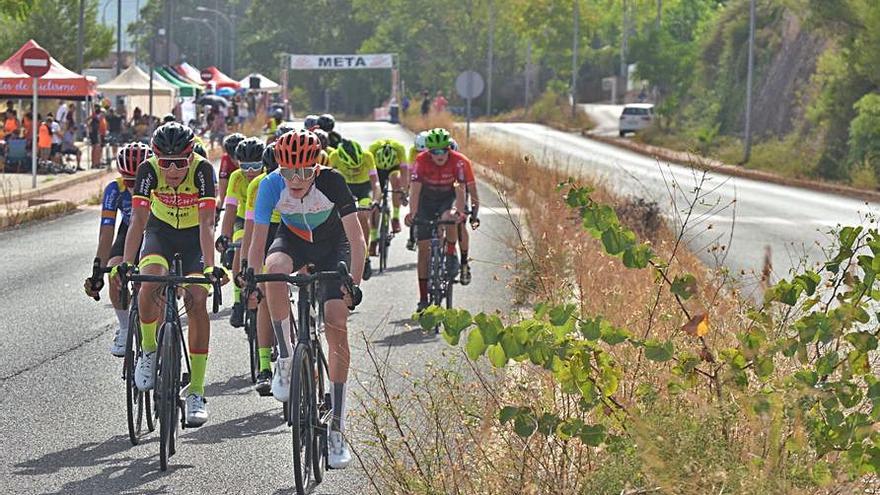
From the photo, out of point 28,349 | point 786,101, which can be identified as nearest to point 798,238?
point 28,349

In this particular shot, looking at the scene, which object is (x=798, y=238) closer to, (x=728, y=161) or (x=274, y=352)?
(x=274, y=352)

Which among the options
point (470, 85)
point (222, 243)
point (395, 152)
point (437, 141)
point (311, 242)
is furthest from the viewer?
point (470, 85)

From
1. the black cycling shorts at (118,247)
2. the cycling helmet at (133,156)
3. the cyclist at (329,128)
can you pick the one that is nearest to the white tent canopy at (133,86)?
the cyclist at (329,128)

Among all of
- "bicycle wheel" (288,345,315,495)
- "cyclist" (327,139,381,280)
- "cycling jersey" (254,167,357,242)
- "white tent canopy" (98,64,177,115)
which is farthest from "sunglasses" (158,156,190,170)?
"white tent canopy" (98,64,177,115)

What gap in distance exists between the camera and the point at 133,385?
8883 mm

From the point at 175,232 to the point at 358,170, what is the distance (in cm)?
701

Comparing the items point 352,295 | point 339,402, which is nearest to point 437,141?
point 339,402

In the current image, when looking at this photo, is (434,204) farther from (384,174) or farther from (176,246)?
(176,246)

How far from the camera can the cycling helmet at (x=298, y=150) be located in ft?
25.4

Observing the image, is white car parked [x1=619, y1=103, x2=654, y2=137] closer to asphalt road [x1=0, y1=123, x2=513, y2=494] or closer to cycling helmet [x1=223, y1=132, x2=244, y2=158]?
asphalt road [x1=0, y1=123, x2=513, y2=494]

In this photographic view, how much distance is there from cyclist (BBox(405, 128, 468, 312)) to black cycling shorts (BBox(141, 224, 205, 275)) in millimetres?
5181

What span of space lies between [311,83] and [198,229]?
131 metres

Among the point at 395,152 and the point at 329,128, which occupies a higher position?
the point at 329,128

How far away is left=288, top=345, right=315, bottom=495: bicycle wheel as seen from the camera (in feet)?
24.3
